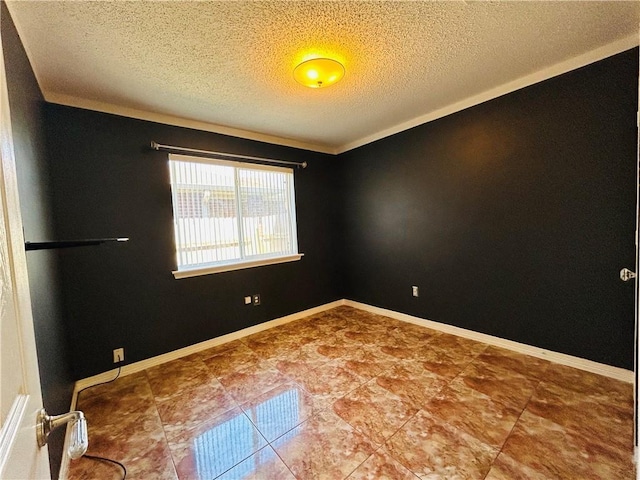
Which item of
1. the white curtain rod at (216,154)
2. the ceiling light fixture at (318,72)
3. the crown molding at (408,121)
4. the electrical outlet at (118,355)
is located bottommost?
the electrical outlet at (118,355)

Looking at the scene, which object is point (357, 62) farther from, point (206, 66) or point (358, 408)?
point (358, 408)

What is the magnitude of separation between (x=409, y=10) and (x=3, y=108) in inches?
70.6

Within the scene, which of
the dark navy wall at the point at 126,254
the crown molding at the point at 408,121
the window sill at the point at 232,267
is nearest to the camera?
the crown molding at the point at 408,121

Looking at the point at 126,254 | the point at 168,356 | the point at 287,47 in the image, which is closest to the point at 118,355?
the point at 168,356

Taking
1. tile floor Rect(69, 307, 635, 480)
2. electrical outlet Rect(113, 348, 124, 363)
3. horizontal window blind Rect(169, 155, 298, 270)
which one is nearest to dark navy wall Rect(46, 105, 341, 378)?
electrical outlet Rect(113, 348, 124, 363)

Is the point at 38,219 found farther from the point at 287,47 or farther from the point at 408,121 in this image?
the point at 408,121

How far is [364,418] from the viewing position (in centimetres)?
175

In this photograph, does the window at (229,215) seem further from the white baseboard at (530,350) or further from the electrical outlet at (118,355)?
the white baseboard at (530,350)

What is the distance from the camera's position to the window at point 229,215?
9.05 ft

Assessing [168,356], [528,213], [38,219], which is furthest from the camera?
[168,356]

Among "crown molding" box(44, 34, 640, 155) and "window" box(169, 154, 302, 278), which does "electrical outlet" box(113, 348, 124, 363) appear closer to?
"window" box(169, 154, 302, 278)

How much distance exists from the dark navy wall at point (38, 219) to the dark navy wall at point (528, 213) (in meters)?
3.18

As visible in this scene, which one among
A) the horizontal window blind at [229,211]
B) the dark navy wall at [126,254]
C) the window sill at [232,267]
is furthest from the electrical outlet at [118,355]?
the horizontal window blind at [229,211]

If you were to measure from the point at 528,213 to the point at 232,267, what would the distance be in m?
2.97
